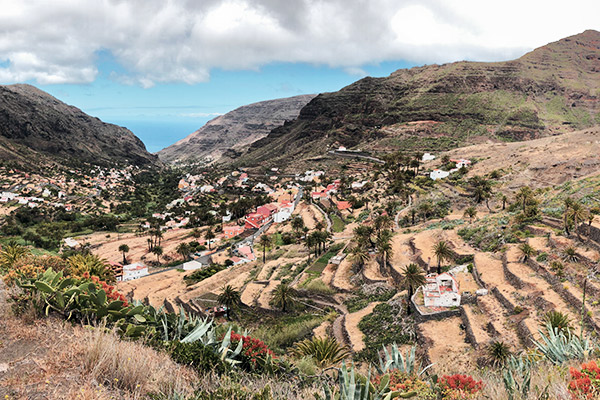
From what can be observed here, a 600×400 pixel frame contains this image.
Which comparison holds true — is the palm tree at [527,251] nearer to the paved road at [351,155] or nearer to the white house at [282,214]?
the white house at [282,214]

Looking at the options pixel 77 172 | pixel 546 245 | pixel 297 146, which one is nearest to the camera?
pixel 546 245

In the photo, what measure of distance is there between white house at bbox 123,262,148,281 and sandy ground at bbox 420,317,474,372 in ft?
132

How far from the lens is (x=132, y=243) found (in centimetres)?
6062

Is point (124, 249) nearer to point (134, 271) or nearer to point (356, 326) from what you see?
point (134, 271)

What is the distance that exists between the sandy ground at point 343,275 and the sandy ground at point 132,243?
108 ft

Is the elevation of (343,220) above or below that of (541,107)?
below

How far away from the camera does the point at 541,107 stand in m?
110

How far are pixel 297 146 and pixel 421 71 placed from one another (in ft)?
218

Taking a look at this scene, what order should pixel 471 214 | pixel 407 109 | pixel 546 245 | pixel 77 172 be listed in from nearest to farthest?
pixel 546 245 < pixel 471 214 < pixel 407 109 < pixel 77 172

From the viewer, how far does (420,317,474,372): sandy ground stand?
564 inches

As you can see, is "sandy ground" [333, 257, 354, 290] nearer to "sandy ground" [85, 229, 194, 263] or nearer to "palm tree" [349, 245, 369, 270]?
"palm tree" [349, 245, 369, 270]

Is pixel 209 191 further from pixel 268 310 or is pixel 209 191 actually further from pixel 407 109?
pixel 268 310

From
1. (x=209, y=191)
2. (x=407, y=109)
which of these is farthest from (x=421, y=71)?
(x=209, y=191)

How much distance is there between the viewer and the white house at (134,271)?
4493 cm
